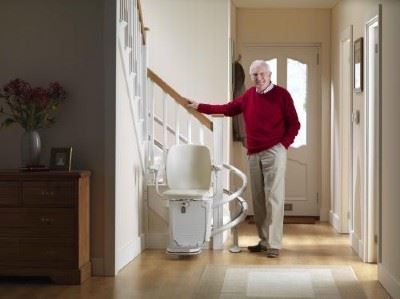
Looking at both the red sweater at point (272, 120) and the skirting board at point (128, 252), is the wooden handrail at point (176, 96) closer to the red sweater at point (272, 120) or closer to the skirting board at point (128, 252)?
the red sweater at point (272, 120)

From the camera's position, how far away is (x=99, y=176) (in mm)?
5473

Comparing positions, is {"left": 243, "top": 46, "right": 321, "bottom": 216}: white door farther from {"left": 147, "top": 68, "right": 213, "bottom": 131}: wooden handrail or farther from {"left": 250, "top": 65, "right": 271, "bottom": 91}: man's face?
{"left": 250, "top": 65, "right": 271, "bottom": 91}: man's face

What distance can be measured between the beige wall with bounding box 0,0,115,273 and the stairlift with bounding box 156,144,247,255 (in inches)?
36.5

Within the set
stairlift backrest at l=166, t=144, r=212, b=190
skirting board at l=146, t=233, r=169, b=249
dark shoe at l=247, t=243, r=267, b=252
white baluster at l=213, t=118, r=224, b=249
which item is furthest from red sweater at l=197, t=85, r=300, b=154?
skirting board at l=146, t=233, r=169, b=249

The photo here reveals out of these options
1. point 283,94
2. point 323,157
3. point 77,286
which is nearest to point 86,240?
point 77,286

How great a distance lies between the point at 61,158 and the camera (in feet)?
17.6

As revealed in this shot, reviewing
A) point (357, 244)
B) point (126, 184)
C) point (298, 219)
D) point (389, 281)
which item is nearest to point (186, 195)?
point (126, 184)

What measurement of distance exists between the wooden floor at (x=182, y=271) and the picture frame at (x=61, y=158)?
2.55 ft

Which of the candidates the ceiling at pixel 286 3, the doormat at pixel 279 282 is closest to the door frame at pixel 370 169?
the doormat at pixel 279 282

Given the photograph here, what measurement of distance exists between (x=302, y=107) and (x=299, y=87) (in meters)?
0.23

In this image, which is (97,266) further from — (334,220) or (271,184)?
(334,220)

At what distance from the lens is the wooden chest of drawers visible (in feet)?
17.0

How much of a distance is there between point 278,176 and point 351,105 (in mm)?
1070

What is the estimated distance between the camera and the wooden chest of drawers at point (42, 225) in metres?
5.18
